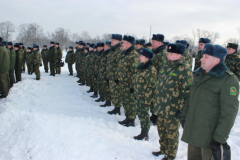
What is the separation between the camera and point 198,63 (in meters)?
7.01

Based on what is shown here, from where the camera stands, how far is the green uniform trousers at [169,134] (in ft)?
9.96

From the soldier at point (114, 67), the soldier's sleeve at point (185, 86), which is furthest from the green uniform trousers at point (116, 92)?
the soldier's sleeve at point (185, 86)

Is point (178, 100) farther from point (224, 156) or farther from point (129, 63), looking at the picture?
point (129, 63)

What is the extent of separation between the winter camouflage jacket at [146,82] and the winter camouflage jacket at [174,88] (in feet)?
2.36

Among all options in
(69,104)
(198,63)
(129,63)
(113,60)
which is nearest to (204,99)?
(129,63)

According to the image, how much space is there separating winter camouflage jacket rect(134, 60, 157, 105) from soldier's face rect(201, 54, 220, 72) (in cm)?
151

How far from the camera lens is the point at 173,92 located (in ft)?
9.72

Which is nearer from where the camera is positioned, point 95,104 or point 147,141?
point 147,141

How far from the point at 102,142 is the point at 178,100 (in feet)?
5.69

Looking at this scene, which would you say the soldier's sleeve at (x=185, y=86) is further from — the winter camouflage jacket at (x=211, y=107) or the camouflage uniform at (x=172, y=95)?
the winter camouflage jacket at (x=211, y=107)

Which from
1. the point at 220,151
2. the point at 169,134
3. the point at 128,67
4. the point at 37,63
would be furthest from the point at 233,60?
the point at 37,63

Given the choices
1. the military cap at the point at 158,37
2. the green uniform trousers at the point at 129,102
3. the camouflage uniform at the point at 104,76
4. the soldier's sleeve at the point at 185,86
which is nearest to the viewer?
the soldier's sleeve at the point at 185,86

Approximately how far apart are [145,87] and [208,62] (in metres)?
1.72

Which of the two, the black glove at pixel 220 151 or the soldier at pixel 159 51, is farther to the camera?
the soldier at pixel 159 51
